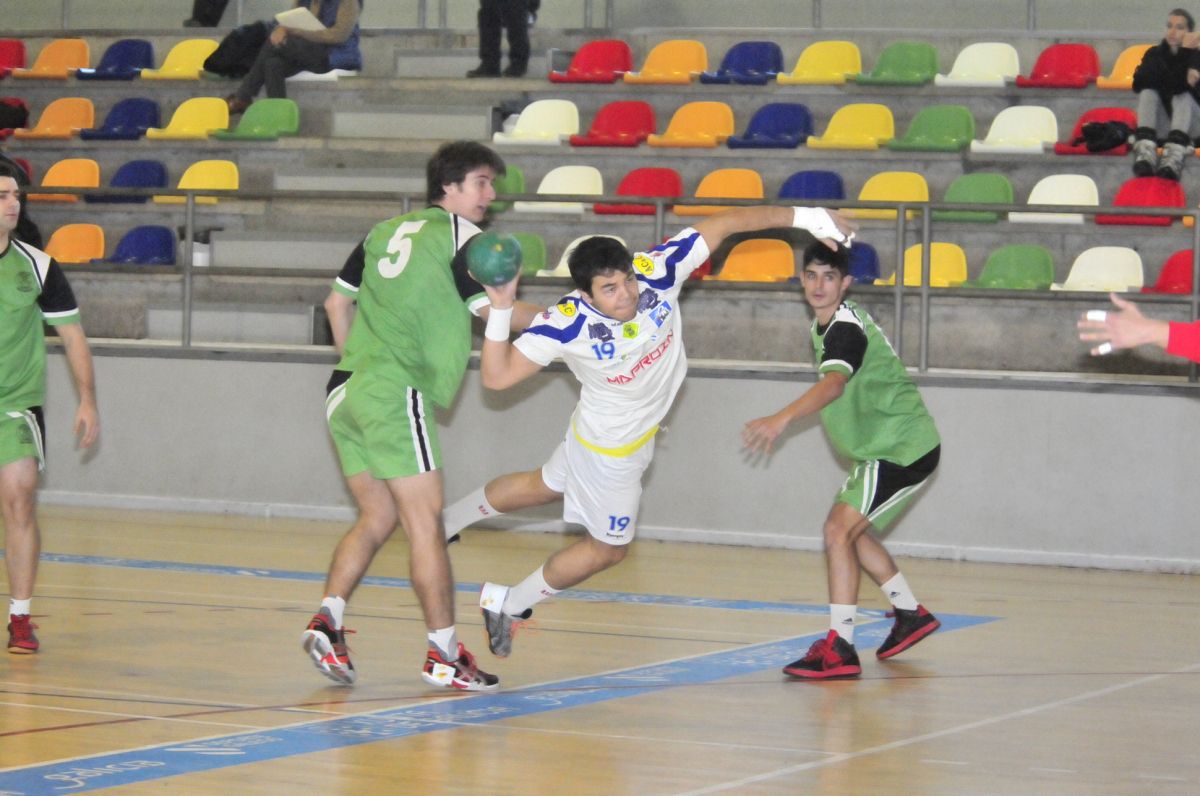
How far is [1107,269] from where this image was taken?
12352mm

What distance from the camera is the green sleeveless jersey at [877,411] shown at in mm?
7500

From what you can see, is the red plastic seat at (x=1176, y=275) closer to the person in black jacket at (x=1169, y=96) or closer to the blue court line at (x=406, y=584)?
the person in black jacket at (x=1169, y=96)

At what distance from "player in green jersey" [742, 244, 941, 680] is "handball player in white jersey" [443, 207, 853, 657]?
364 millimetres

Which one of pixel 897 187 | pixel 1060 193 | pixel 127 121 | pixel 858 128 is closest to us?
pixel 1060 193

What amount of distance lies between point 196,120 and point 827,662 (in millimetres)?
11018

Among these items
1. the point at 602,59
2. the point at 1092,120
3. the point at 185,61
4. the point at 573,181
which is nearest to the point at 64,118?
the point at 185,61

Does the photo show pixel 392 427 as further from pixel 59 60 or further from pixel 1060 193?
pixel 59 60

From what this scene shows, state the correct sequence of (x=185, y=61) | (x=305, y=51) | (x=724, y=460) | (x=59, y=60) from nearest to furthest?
(x=724, y=460) < (x=305, y=51) < (x=185, y=61) < (x=59, y=60)

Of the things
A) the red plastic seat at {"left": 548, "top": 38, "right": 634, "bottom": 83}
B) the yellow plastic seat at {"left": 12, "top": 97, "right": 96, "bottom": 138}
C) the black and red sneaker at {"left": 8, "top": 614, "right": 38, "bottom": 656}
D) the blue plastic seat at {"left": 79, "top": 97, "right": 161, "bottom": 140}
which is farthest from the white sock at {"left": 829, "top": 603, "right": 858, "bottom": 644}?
the yellow plastic seat at {"left": 12, "top": 97, "right": 96, "bottom": 138}

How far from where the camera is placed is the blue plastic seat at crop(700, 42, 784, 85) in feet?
50.2

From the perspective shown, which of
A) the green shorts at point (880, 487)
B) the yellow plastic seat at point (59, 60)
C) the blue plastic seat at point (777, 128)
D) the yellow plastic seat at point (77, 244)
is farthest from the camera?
the yellow plastic seat at point (59, 60)

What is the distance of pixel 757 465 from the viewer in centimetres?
1173

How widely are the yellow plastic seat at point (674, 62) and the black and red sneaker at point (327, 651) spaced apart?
9.84 meters

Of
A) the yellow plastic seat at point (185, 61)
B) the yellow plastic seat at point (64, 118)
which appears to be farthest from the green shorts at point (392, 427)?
the yellow plastic seat at point (185, 61)
